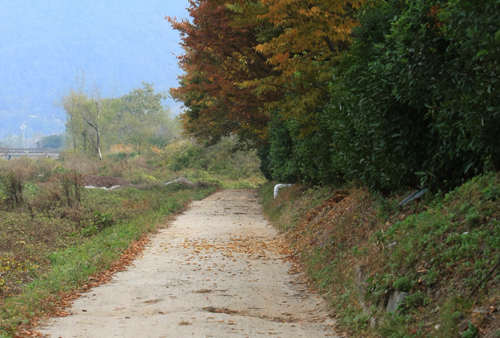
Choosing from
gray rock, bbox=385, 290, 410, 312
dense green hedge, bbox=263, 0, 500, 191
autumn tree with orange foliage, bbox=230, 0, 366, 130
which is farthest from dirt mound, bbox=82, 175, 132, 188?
gray rock, bbox=385, 290, 410, 312

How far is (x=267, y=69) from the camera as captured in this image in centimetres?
1745

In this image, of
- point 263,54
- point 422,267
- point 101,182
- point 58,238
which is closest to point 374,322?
point 422,267

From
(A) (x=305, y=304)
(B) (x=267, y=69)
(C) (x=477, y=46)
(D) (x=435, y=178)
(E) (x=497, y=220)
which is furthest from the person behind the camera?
(B) (x=267, y=69)

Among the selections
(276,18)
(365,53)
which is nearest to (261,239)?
(276,18)

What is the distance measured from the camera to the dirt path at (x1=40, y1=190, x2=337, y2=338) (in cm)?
612

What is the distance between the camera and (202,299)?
763cm

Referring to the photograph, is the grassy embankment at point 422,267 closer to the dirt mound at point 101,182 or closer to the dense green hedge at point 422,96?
the dense green hedge at point 422,96

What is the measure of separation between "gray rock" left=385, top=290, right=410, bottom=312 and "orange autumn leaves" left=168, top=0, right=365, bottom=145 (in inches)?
242

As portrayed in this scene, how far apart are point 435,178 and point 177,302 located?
13.8ft

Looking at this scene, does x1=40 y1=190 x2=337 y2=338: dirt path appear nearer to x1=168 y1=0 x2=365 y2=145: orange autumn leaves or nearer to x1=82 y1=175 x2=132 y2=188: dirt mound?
x1=168 y1=0 x2=365 y2=145: orange autumn leaves

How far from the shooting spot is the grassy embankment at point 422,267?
15.1ft

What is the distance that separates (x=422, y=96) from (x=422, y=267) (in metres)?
2.22

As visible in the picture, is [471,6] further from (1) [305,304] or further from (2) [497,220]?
(1) [305,304]

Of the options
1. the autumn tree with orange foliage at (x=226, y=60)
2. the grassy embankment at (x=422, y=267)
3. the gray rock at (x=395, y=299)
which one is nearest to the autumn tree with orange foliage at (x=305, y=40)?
the autumn tree with orange foliage at (x=226, y=60)
